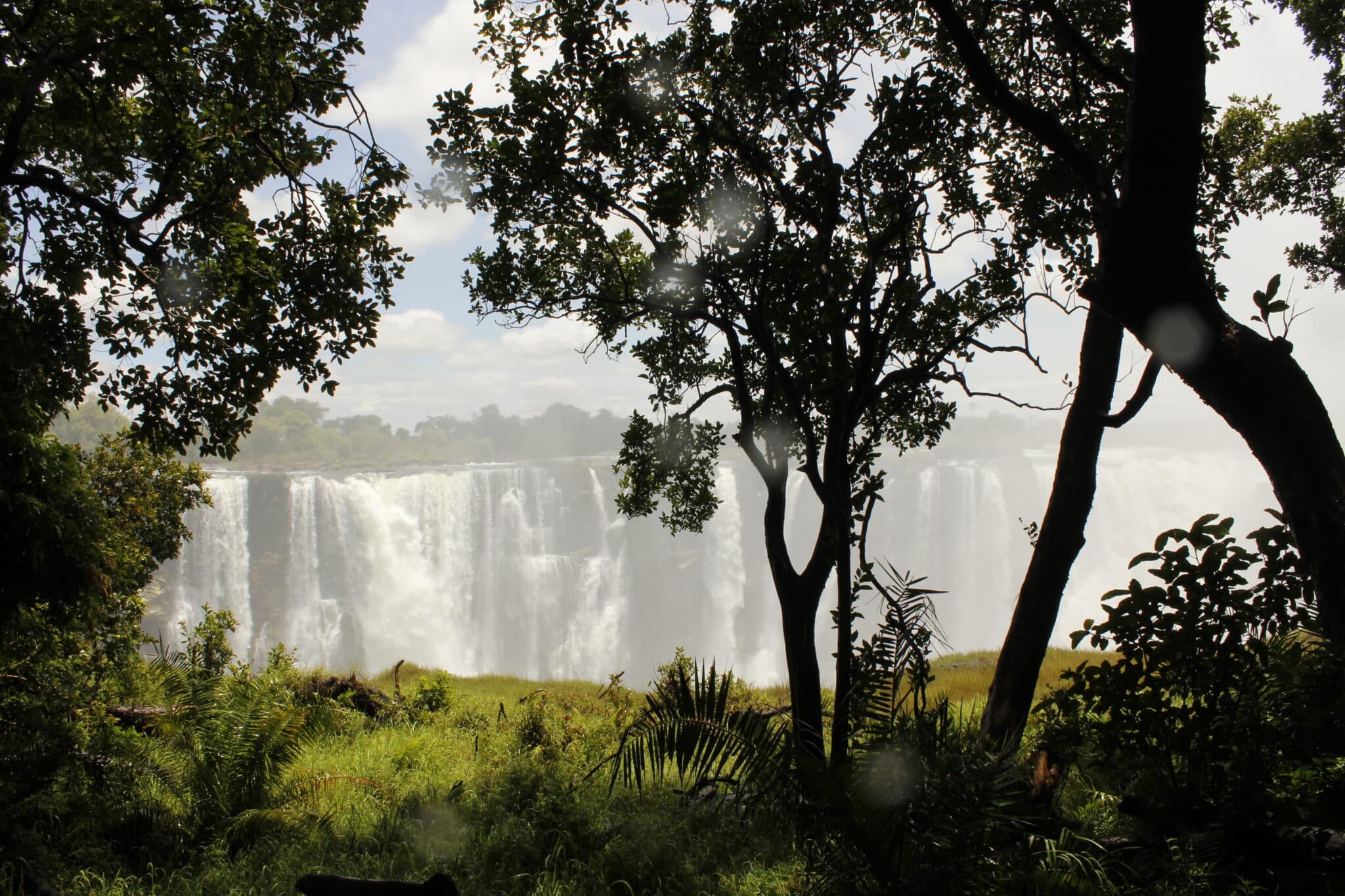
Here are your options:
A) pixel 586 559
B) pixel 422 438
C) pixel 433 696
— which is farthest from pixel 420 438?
pixel 433 696

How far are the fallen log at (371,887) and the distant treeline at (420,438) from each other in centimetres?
6135

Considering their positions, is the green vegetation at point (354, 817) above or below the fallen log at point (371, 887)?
below

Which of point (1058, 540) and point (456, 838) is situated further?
point (1058, 540)

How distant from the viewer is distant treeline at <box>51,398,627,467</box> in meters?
71.6

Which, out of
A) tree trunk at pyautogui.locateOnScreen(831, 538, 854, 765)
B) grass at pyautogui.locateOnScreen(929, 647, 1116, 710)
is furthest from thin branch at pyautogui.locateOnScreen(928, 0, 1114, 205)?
grass at pyautogui.locateOnScreen(929, 647, 1116, 710)

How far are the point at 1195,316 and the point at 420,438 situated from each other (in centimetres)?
9638

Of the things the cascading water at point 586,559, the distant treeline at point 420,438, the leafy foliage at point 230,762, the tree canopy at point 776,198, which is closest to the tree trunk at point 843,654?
the tree canopy at point 776,198

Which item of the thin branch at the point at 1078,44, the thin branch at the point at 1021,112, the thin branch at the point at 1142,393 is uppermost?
the thin branch at the point at 1078,44

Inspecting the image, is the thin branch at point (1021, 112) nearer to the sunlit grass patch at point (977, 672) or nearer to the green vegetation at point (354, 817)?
the green vegetation at point (354, 817)

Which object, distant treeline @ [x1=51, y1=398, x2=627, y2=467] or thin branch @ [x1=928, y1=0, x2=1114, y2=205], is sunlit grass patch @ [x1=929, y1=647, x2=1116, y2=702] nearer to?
thin branch @ [x1=928, y1=0, x2=1114, y2=205]

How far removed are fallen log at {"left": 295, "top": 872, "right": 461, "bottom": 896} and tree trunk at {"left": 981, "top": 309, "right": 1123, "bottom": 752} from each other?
3736 mm

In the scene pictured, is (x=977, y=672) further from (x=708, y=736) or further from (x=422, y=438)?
(x=422, y=438)

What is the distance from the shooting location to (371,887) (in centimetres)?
300

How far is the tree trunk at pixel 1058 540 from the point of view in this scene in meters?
5.44
